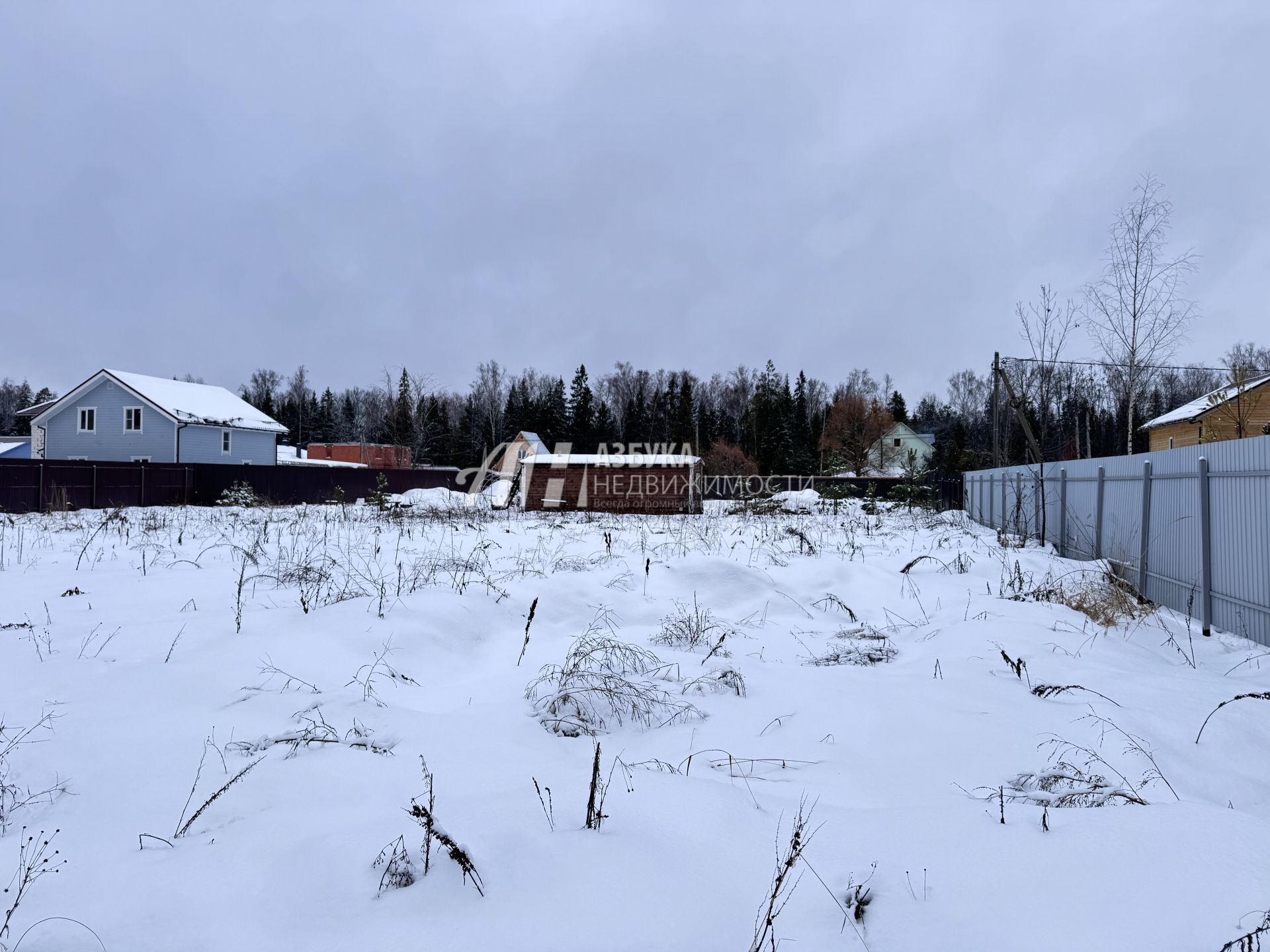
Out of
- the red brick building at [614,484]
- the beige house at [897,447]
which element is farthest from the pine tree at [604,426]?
the red brick building at [614,484]

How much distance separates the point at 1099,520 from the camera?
8.21 meters

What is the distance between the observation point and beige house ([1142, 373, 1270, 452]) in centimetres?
1719

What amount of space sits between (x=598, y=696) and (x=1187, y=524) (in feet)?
19.8

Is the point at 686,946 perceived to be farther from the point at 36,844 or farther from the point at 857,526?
the point at 857,526

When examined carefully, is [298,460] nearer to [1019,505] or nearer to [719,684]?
[1019,505]

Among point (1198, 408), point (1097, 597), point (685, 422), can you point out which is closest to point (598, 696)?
point (1097, 597)

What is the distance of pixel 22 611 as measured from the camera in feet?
14.4

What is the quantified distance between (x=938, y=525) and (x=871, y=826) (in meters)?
→ 13.5

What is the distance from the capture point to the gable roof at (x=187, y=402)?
26750mm

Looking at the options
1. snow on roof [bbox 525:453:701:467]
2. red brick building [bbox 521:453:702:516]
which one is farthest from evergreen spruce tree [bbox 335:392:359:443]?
red brick building [bbox 521:453:702:516]

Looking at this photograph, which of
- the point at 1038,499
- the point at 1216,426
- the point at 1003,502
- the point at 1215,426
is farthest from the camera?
the point at 1216,426

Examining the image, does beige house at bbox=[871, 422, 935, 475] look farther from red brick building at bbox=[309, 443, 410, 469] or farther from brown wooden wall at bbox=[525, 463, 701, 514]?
red brick building at bbox=[309, 443, 410, 469]

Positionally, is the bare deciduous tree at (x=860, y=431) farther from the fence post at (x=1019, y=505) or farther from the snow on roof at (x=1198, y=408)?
the fence post at (x=1019, y=505)

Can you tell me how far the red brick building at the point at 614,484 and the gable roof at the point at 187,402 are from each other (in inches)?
607
